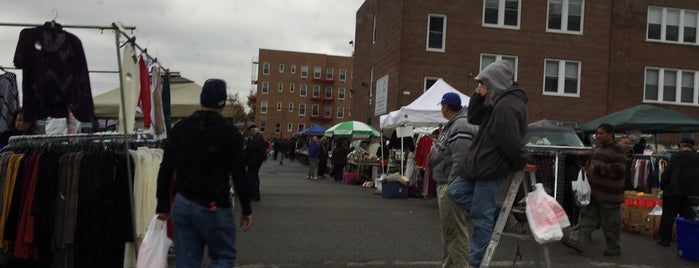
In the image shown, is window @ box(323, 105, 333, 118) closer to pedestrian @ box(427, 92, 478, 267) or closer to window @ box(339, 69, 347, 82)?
window @ box(339, 69, 347, 82)

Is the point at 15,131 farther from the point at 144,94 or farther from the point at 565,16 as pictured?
the point at 565,16

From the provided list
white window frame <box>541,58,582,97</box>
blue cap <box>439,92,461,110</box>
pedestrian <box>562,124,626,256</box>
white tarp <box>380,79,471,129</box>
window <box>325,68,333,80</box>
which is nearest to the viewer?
blue cap <box>439,92,461,110</box>

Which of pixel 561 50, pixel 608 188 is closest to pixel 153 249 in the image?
pixel 608 188

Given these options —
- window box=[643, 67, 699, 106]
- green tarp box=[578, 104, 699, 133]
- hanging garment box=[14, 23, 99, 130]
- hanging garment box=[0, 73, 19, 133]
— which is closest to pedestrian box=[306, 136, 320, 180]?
green tarp box=[578, 104, 699, 133]

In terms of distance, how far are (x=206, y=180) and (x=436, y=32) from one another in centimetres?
2496

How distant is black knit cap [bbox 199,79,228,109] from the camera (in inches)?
166

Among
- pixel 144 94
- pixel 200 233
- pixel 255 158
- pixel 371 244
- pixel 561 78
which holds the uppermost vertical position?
pixel 561 78

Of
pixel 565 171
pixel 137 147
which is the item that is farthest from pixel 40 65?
pixel 565 171

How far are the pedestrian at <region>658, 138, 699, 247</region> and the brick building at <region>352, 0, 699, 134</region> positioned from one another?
18.7m

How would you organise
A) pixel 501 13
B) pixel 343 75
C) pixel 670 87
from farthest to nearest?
pixel 343 75 < pixel 670 87 < pixel 501 13

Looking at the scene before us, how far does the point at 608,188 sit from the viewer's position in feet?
26.0

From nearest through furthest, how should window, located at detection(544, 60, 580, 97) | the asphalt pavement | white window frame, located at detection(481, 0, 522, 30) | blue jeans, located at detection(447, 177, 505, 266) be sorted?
blue jeans, located at detection(447, 177, 505, 266) → the asphalt pavement → white window frame, located at detection(481, 0, 522, 30) → window, located at detection(544, 60, 580, 97)

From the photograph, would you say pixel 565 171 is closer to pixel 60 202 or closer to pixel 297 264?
pixel 297 264

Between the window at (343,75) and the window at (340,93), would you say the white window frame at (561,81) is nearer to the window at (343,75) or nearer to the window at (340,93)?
the window at (343,75)
